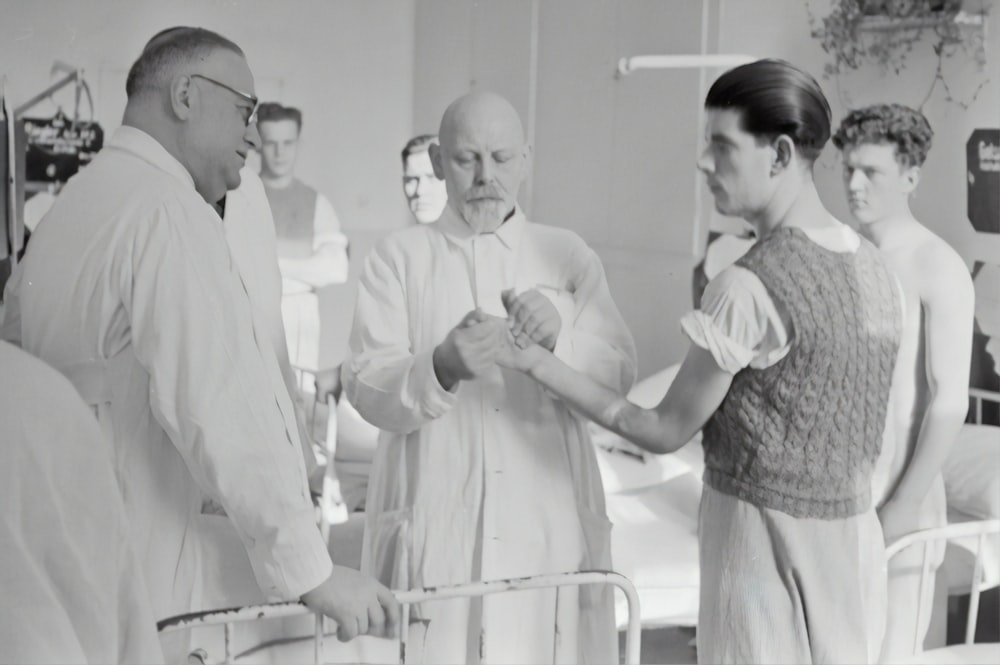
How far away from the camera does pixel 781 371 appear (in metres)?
1.55

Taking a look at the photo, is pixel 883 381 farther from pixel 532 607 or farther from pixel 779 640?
pixel 532 607

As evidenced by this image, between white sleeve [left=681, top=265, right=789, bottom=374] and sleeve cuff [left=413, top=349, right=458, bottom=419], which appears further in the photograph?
sleeve cuff [left=413, top=349, right=458, bottom=419]

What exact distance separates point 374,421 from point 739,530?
1.87ft

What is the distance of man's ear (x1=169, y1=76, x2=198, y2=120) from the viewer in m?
1.42

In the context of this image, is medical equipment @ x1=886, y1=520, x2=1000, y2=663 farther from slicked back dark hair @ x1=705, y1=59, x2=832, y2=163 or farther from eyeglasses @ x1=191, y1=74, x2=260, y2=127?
eyeglasses @ x1=191, y1=74, x2=260, y2=127

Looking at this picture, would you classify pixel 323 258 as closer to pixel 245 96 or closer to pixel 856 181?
pixel 245 96

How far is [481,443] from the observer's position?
1744 millimetres

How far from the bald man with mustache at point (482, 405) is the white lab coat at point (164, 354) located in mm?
311

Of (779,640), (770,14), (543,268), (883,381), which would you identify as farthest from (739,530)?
(770,14)

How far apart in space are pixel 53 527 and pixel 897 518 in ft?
4.78

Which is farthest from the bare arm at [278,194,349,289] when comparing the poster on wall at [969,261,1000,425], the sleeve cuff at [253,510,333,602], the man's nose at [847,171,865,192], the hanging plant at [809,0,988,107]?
the poster on wall at [969,261,1000,425]

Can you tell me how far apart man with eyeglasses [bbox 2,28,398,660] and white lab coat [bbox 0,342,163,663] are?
0.83 feet

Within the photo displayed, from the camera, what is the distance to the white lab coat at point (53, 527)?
99cm

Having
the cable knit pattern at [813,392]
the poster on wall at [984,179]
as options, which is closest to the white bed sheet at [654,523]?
the cable knit pattern at [813,392]
